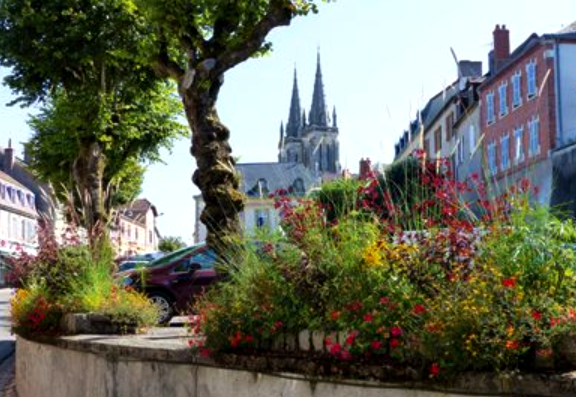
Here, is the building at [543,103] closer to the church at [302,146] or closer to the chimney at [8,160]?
the chimney at [8,160]

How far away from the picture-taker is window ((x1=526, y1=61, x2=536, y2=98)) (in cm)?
4208

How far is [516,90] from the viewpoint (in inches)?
1754

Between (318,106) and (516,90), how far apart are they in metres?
102

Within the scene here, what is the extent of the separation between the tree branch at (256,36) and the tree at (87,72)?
11880 mm

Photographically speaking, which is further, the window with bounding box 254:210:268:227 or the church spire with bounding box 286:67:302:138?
the church spire with bounding box 286:67:302:138

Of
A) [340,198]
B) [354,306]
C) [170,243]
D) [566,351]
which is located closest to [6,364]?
[340,198]

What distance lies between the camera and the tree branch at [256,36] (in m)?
11.0

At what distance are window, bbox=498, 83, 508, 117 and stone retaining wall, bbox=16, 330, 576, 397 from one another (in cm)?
3896

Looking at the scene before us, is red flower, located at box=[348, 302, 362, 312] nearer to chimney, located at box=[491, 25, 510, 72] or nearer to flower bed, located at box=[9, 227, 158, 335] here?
flower bed, located at box=[9, 227, 158, 335]

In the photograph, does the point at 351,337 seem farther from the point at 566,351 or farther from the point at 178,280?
the point at 178,280

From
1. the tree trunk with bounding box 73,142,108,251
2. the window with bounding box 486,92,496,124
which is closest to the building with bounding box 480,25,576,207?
the window with bounding box 486,92,496,124

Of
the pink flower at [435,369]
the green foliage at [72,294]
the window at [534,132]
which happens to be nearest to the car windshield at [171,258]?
the green foliage at [72,294]

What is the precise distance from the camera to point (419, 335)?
15.9ft

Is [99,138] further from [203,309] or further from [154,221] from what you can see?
[154,221]
